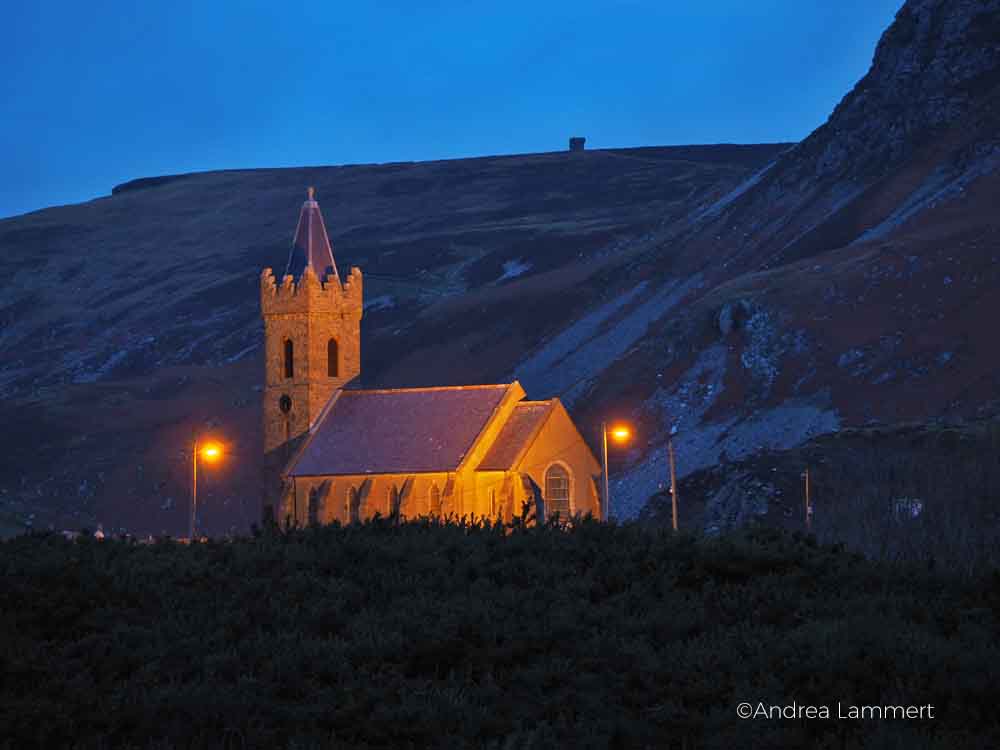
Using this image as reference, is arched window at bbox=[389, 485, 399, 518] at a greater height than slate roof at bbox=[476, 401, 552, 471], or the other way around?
slate roof at bbox=[476, 401, 552, 471]

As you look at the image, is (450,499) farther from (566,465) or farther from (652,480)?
(652,480)

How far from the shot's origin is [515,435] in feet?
208

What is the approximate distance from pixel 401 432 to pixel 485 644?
42471mm

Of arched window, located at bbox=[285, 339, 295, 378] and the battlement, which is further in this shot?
the battlement

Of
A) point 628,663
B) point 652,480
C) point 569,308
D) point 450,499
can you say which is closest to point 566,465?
point 450,499

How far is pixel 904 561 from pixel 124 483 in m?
102

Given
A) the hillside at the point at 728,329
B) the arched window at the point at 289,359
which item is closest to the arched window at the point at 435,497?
the arched window at the point at 289,359

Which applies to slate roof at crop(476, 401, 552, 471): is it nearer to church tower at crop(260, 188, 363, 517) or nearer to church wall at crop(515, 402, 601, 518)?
church wall at crop(515, 402, 601, 518)

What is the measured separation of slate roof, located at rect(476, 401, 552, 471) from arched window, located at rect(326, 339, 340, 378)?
9.50m

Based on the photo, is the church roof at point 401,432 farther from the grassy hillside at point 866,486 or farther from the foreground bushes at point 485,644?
the foreground bushes at point 485,644

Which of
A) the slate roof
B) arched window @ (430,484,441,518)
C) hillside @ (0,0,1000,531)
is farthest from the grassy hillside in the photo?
arched window @ (430,484,441,518)

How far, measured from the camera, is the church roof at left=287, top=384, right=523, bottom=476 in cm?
6253

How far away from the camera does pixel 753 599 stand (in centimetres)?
2378

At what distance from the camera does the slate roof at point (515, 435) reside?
204 feet
